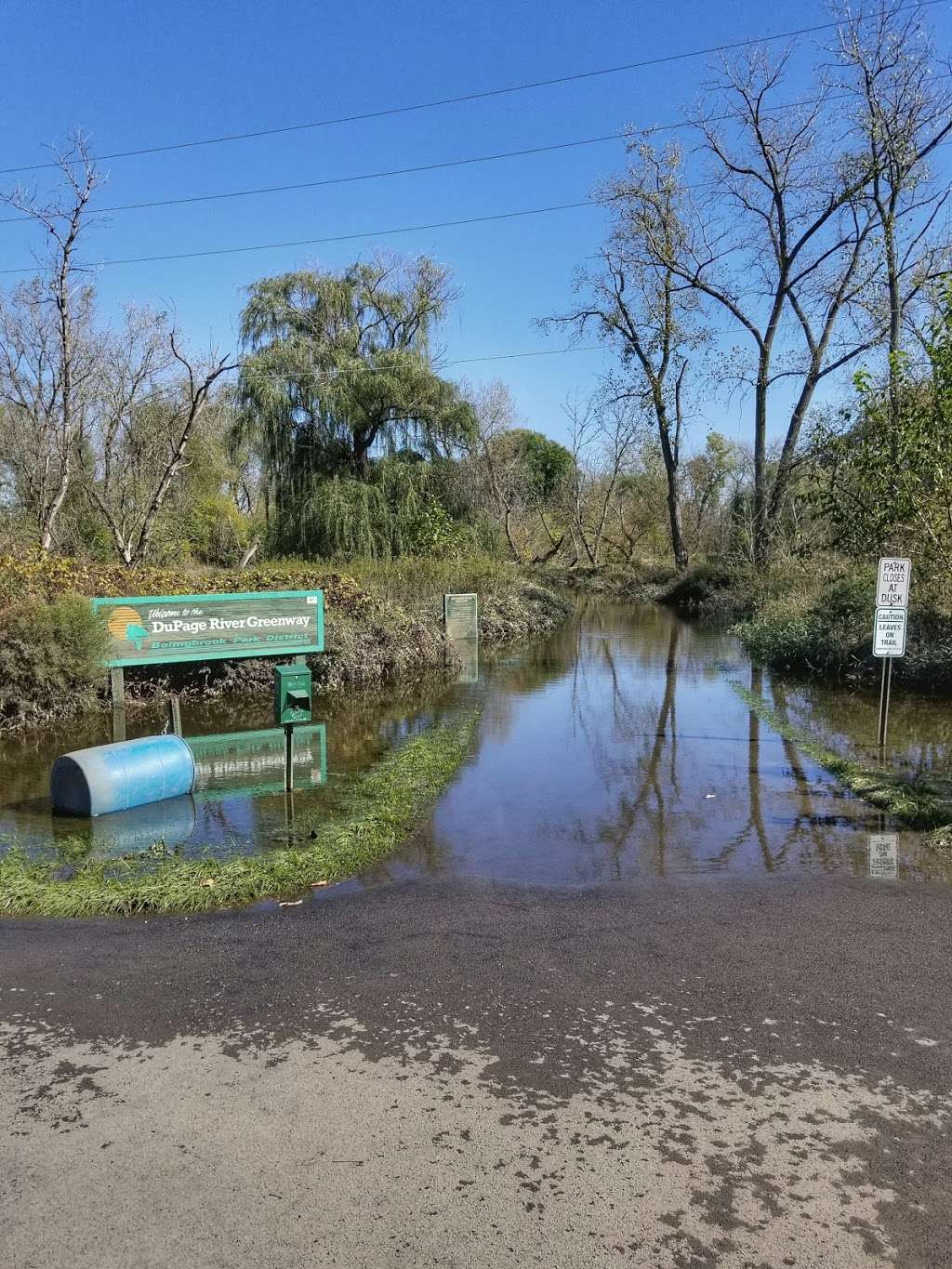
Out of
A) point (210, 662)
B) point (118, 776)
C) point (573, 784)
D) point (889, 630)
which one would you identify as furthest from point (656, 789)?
point (210, 662)

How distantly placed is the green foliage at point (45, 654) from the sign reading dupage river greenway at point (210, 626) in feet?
0.83

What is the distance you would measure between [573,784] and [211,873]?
13.3 ft

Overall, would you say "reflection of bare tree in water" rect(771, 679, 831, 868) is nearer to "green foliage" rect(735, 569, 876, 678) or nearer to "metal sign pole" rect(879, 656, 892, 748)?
"metal sign pole" rect(879, 656, 892, 748)

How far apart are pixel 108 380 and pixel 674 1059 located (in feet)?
75.4

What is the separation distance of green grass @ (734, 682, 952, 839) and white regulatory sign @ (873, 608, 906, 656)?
1.23m

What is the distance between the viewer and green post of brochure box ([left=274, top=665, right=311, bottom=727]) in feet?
28.1

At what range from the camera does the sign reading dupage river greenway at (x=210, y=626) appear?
11.5 m

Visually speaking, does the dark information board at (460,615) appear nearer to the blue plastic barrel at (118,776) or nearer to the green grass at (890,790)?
the green grass at (890,790)

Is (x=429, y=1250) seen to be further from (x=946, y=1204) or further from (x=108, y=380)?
(x=108, y=380)

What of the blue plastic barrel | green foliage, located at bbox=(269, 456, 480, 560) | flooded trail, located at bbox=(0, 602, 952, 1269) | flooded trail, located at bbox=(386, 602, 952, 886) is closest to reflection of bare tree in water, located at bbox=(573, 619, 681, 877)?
flooded trail, located at bbox=(386, 602, 952, 886)

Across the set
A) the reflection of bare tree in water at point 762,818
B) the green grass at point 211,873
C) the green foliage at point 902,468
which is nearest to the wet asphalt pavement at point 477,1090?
the green grass at point 211,873

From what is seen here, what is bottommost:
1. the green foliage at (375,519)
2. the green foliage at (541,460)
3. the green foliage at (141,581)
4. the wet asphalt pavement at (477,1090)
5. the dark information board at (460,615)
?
the wet asphalt pavement at (477,1090)

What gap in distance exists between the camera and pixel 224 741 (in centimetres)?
1067

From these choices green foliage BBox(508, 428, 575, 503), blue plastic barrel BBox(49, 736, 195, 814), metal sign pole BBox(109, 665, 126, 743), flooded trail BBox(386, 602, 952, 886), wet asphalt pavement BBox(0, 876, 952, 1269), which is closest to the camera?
wet asphalt pavement BBox(0, 876, 952, 1269)
